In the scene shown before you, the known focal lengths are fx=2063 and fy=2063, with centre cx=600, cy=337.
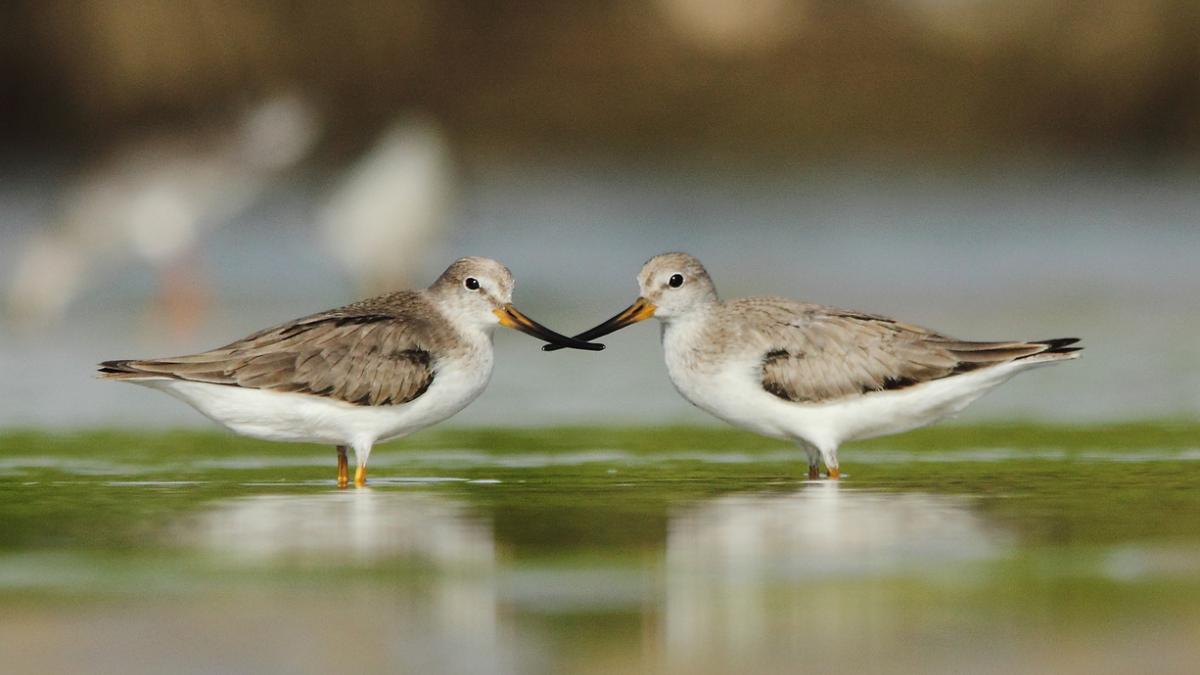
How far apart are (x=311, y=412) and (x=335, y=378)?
0.80ft

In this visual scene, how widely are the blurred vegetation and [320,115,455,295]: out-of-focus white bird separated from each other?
735cm

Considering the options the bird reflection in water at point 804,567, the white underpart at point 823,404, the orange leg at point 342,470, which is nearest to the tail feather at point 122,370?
the orange leg at point 342,470

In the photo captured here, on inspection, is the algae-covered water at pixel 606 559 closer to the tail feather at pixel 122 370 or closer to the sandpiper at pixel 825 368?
the sandpiper at pixel 825 368

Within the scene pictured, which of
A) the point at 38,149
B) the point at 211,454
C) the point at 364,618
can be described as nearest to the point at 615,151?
the point at 38,149

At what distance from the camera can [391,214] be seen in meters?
24.1

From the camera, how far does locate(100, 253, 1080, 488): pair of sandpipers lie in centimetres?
1199

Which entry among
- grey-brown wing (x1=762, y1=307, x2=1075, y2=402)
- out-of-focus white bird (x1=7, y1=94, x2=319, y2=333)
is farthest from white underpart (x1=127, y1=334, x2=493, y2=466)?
out-of-focus white bird (x1=7, y1=94, x2=319, y2=333)

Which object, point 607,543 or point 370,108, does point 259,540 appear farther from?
point 370,108

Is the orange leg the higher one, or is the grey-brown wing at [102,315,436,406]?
the grey-brown wing at [102,315,436,406]

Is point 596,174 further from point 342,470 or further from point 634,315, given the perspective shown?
point 342,470

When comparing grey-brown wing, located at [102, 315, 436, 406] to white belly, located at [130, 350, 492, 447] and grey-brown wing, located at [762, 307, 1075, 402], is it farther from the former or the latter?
grey-brown wing, located at [762, 307, 1075, 402]

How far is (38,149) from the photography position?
108 ft

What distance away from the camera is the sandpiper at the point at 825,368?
12.2 meters

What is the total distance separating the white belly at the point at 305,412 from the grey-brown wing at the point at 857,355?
6.52ft
